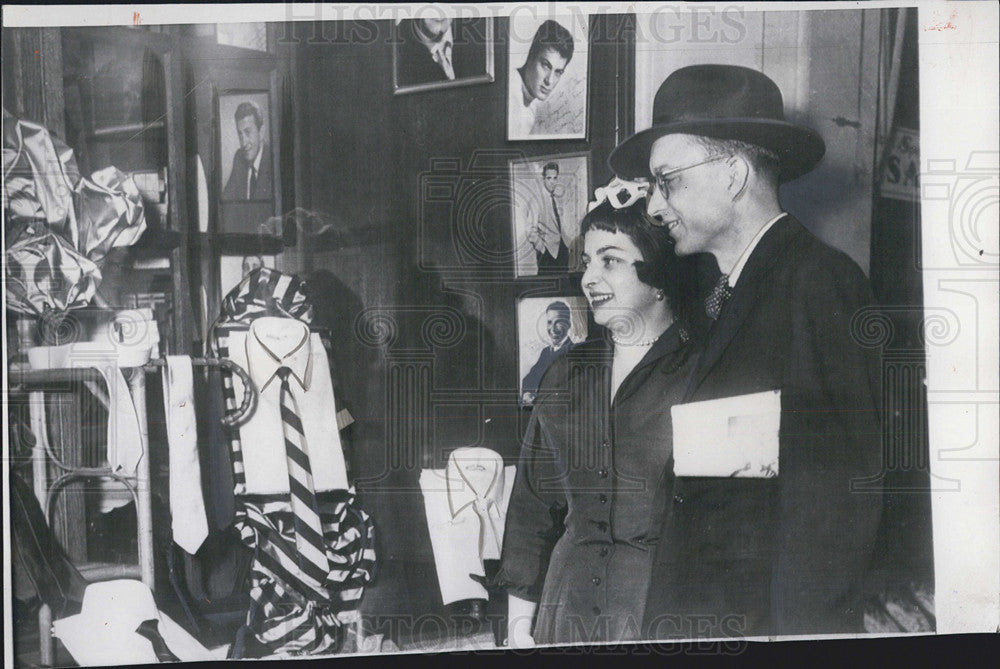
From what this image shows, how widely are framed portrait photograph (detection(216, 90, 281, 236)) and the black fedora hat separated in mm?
1018

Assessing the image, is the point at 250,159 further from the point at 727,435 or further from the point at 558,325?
the point at 727,435

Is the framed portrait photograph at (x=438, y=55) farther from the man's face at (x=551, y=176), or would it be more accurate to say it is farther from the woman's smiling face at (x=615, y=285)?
the woman's smiling face at (x=615, y=285)

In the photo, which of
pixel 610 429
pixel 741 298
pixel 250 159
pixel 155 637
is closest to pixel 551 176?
pixel 741 298

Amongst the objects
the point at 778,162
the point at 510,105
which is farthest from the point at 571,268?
the point at 778,162

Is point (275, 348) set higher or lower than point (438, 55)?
lower

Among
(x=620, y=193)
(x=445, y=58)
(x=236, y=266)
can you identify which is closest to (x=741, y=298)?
(x=620, y=193)

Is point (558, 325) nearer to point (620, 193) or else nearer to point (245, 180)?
point (620, 193)

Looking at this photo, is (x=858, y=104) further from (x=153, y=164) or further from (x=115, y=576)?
(x=115, y=576)

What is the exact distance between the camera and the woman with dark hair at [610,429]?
2393mm

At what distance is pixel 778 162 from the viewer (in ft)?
7.82

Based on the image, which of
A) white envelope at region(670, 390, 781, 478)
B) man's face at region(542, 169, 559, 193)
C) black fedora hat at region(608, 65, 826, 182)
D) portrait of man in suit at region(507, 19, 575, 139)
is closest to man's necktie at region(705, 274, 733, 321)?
white envelope at region(670, 390, 781, 478)

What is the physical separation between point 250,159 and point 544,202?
88cm

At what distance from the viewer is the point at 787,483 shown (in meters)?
2.41

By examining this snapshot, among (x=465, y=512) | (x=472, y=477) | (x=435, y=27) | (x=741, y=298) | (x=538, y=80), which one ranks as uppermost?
(x=435, y=27)
